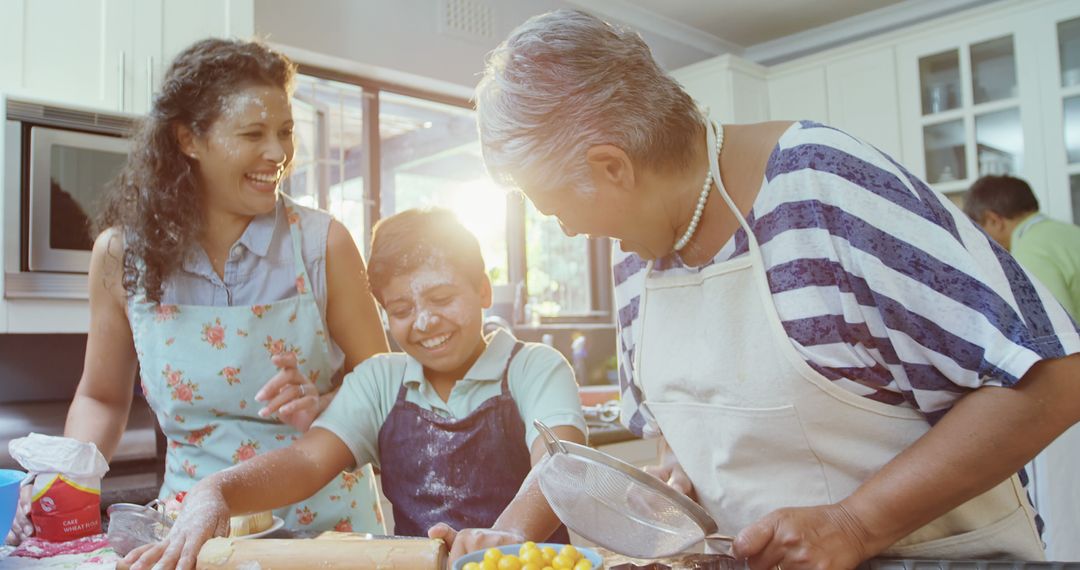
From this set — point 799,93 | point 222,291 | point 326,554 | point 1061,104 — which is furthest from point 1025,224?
point 326,554

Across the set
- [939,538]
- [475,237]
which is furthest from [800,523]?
[475,237]

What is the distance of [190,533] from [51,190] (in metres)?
1.44

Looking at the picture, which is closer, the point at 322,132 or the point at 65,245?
the point at 65,245

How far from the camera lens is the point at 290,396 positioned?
1.15 meters

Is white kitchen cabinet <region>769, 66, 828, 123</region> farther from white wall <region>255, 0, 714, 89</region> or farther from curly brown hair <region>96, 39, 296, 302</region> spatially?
curly brown hair <region>96, 39, 296, 302</region>

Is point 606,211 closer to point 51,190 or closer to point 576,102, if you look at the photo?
point 576,102

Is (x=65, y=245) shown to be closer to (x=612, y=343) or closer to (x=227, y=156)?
(x=227, y=156)

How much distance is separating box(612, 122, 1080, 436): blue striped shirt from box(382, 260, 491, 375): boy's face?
441mm

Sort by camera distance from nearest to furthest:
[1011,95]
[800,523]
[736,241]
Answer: [800,523] < [736,241] < [1011,95]

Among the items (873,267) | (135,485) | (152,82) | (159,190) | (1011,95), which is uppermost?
(1011,95)

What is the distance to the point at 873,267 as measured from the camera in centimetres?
78

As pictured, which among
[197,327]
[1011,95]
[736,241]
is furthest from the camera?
[1011,95]

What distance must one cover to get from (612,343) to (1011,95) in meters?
2.00

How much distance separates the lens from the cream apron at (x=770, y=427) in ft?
2.73
